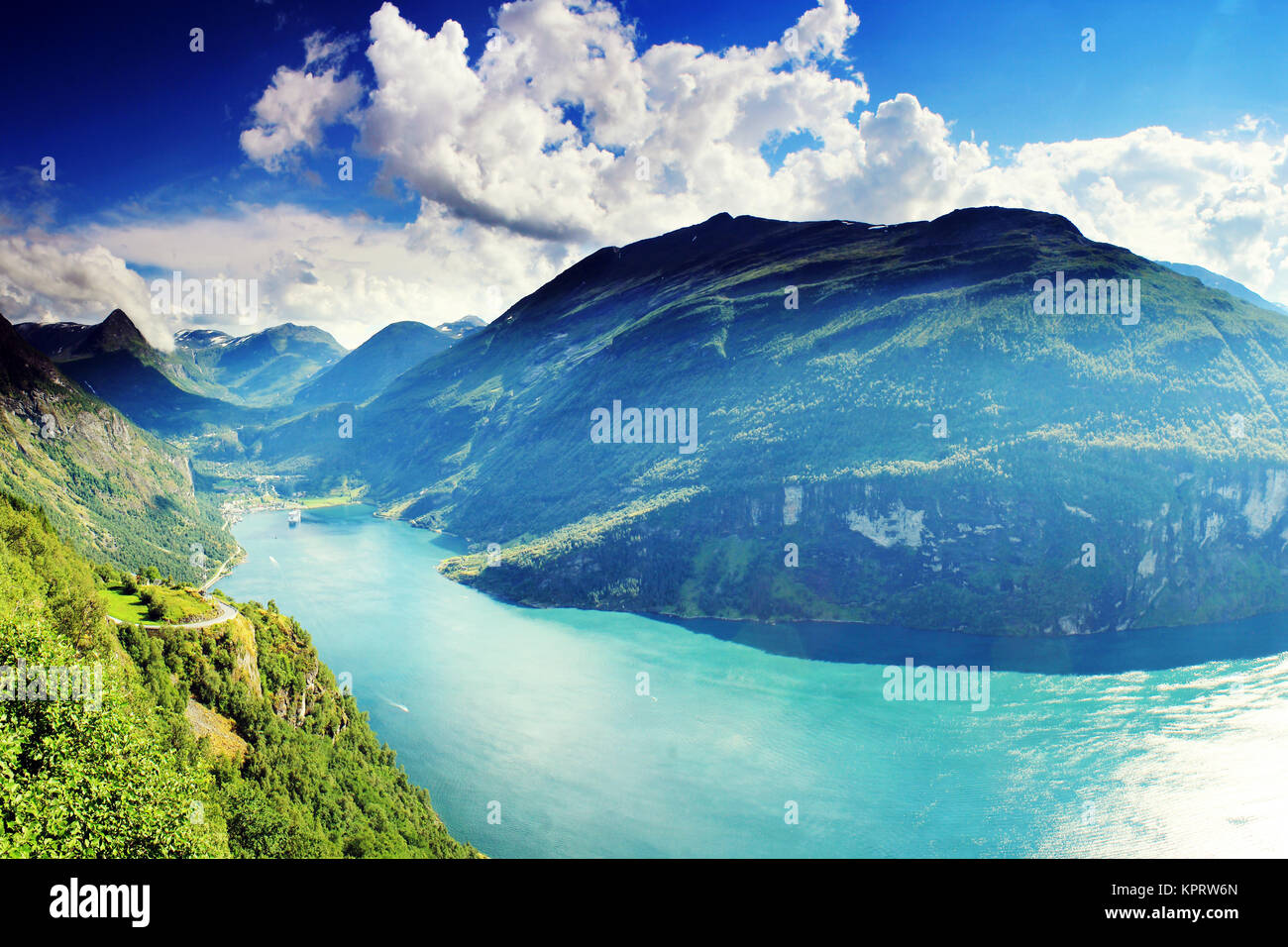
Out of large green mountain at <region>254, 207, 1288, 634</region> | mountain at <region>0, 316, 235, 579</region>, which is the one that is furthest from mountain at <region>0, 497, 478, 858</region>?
mountain at <region>0, 316, 235, 579</region>

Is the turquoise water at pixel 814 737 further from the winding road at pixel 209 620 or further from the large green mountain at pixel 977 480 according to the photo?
the winding road at pixel 209 620

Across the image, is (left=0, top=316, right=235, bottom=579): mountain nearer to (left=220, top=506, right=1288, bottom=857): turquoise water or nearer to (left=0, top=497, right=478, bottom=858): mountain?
(left=220, top=506, right=1288, bottom=857): turquoise water

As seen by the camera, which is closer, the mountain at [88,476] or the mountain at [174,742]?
the mountain at [174,742]

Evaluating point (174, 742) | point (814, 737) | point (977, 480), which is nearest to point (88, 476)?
point (174, 742)

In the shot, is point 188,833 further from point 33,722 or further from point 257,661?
point 257,661

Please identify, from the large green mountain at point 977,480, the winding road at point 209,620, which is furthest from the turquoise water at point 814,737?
the winding road at point 209,620

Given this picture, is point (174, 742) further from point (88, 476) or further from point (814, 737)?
point (88, 476)

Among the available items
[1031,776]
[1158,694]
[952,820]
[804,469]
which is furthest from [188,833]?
[804,469]
